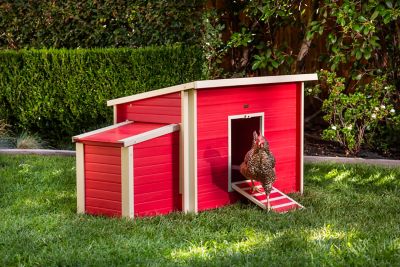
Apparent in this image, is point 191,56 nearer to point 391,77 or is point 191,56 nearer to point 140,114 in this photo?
point 391,77

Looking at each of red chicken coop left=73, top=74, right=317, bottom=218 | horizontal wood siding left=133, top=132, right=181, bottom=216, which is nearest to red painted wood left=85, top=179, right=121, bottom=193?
red chicken coop left=73, top=74, right=317, bottom=218

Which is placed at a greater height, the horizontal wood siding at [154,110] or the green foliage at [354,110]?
the horizontal wood siding at [154,110]

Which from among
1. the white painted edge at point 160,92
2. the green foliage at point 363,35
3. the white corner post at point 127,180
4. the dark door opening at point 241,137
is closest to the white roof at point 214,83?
the white painted edge at point 160,92

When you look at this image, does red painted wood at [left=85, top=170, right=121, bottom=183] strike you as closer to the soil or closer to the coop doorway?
the coop doorway

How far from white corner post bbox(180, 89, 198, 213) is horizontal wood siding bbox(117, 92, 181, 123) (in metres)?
0.08

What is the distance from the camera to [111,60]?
32.9ft

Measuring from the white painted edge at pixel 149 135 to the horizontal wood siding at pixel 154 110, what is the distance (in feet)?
0.33

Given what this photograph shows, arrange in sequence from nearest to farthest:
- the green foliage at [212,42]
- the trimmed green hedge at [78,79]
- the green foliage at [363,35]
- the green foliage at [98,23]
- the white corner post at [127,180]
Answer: the white corner post at [127,180], the green foliage at [363,35], the trimmed green hedge at [78,79], the green foliage at [212,42], the green foliage at [98,23]

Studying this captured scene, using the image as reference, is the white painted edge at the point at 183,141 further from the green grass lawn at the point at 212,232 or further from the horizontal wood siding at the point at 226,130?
the green grass lawn at the point at 212,232

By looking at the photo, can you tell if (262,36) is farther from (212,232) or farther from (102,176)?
(212,232)

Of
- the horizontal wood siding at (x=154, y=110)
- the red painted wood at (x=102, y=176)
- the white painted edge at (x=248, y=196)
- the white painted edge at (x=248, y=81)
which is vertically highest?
the white painted edge at (x=248, y=81)

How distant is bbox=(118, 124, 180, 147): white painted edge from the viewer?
616cm

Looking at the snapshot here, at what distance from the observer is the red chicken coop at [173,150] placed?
6266mm

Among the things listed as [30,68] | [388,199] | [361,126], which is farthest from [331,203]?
[30,68]
